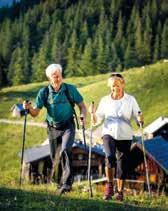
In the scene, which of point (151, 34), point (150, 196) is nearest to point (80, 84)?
point (151, 34)

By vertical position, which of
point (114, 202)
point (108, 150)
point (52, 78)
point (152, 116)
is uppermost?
point (152, 116)

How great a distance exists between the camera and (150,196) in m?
12.3

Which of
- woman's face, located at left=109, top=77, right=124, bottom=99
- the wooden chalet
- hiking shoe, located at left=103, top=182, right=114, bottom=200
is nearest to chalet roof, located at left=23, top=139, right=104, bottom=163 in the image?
the wooden chalet

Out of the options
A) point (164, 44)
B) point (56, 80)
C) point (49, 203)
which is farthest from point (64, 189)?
point (164, 44)

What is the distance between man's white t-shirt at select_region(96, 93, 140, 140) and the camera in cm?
1136

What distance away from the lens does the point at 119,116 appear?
11391 millimetres

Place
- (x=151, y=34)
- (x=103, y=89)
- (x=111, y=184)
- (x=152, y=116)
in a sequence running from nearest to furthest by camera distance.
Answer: (x=111, y=184) < (x=152, y=116) < (x=103, y=89) < (x=151, y=34)

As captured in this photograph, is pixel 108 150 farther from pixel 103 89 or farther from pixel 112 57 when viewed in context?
pixel 112 57

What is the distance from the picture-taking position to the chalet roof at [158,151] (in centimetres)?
4856

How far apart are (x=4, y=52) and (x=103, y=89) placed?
92326mm

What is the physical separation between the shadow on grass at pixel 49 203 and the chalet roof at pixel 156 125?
74702 mm

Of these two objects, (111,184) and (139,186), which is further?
(139,186)

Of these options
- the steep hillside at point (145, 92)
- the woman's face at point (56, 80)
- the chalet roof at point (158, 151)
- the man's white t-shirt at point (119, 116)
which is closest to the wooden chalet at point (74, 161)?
the chalet roof at point (158, 151)

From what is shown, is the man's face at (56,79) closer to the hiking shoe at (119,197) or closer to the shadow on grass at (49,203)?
the shadow on grass at (49,203)
